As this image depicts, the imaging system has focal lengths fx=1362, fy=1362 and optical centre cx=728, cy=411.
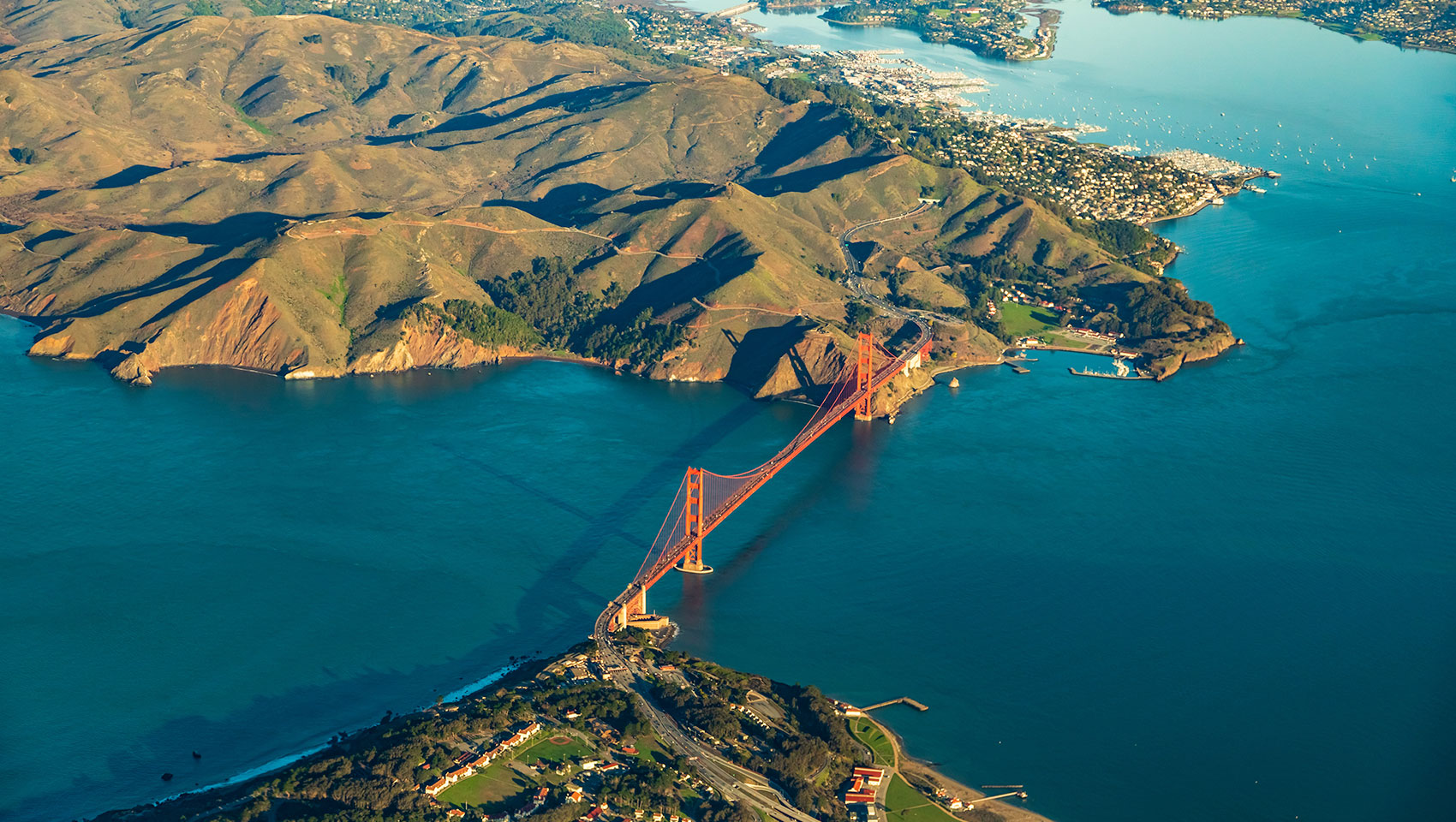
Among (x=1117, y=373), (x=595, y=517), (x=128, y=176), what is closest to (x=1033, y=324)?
(x=1117, y=373)

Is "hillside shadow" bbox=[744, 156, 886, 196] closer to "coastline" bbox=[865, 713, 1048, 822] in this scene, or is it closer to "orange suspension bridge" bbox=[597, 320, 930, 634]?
"orange suspension bridge" bbox=[597, 320, 930, 634]

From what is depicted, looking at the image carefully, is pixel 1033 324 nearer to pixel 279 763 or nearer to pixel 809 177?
pixel 809 177

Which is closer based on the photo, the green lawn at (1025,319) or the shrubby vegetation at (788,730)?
the shrubby vegetation at (788,730)

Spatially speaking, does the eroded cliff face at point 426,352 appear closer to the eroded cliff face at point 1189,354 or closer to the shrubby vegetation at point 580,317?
the shrubby vegetation at point 580,317

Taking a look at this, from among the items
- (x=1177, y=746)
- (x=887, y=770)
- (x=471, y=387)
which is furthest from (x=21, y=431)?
(x=1177, y=746)

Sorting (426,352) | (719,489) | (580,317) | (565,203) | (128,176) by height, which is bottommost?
(426,352)

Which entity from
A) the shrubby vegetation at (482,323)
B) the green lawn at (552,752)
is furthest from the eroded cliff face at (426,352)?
the green lawn at (552,752)
